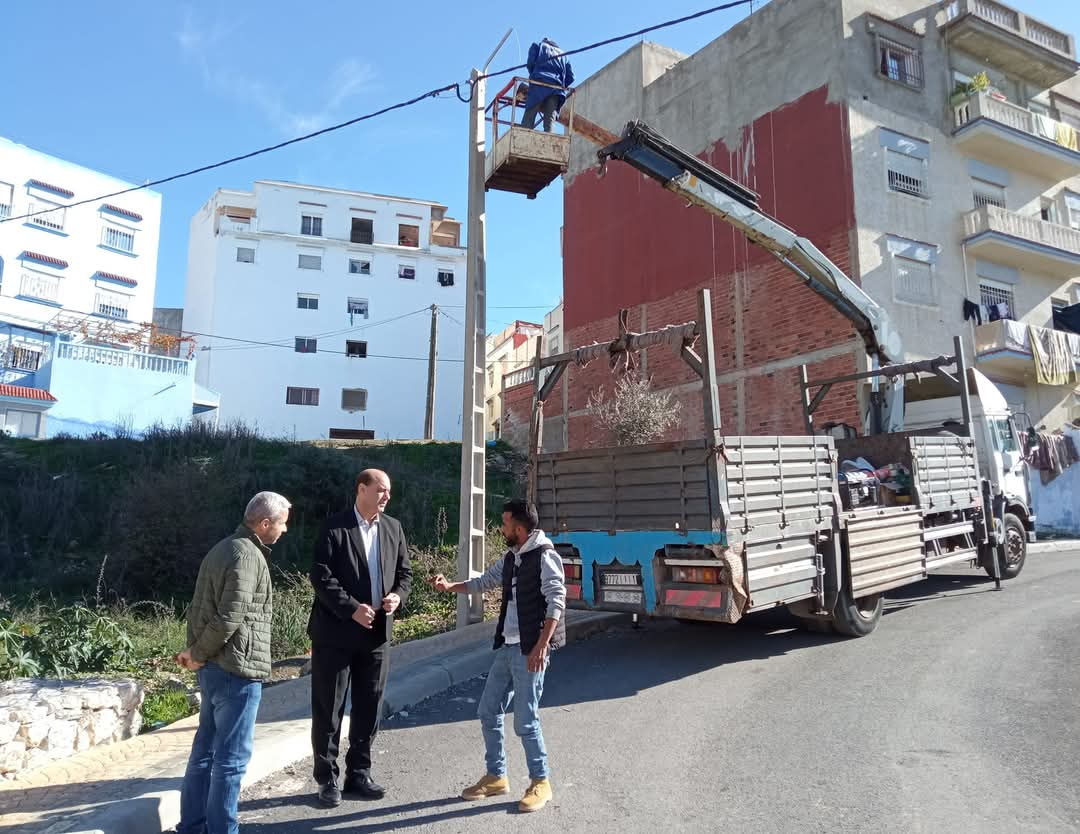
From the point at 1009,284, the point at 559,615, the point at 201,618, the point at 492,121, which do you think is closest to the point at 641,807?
the point at 559,615

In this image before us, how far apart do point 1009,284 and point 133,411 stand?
28.6 m

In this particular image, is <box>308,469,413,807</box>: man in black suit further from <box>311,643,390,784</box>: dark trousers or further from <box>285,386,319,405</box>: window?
<box>285,386,319,405</box>: window

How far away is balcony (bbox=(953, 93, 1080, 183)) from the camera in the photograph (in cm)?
2044

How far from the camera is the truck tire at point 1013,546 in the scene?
10.7m

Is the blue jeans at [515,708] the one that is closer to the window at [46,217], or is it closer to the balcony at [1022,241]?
the balcony at [1022,241]

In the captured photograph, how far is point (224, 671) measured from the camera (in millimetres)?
3502

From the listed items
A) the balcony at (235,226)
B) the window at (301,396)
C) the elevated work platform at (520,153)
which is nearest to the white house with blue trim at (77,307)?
the balcony at (235,226)

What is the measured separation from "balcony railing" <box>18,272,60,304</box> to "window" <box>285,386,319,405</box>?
11000mm

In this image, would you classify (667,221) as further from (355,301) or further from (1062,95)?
(355,301)

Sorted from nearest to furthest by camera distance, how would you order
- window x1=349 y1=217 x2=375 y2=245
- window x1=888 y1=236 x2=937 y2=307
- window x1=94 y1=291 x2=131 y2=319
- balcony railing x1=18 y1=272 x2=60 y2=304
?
window x1=888 y1=236 x2=937 y2=307, balcony railing x1=18 y1=272 x2=60 y2=304, window x1=94 y1=291 x2=131 y2=319, window x1=349 y1=217 x2=375 y2=245

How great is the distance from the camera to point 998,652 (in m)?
6.83

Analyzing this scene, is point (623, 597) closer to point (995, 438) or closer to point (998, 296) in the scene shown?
point (995, 438)

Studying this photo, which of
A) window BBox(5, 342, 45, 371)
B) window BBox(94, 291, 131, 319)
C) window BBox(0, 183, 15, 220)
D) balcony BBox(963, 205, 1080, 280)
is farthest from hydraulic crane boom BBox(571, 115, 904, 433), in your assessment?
window BBox(0, 183, 15, 220)

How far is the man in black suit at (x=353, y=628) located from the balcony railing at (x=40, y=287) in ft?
122
